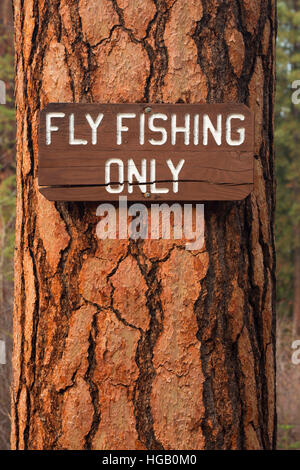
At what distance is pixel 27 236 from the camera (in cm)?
148

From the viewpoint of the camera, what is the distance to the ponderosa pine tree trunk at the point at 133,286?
136cm

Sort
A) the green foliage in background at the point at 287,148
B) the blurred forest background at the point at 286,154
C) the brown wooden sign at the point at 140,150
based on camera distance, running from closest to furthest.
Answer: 1. the brown wooden sign at the point at 140,150
2. the blurred forest background at the point at 286,154
3. the green foliage in background at the point at 287,148

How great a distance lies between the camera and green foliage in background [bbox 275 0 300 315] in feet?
38.6

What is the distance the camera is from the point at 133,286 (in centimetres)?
136

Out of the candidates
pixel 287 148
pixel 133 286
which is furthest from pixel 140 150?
pixel 287 148

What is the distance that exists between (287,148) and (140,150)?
11.7 meters

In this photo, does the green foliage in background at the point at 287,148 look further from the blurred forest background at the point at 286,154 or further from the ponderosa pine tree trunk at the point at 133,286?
the ponderosa pine tree trunk at the point at 133,286

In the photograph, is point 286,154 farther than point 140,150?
Yes

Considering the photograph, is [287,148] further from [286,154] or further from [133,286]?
[133,286]

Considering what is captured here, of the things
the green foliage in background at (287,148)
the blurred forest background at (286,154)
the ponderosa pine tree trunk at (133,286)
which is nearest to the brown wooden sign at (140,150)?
the ponderosa pine tree trunk at (133,286)

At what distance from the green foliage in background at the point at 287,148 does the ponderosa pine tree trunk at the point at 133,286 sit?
1047 cm

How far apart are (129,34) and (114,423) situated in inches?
39.8

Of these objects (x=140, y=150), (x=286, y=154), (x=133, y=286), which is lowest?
(x=133, y=286)

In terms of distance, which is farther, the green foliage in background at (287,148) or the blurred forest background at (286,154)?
the green foliage in background at (287,148)
